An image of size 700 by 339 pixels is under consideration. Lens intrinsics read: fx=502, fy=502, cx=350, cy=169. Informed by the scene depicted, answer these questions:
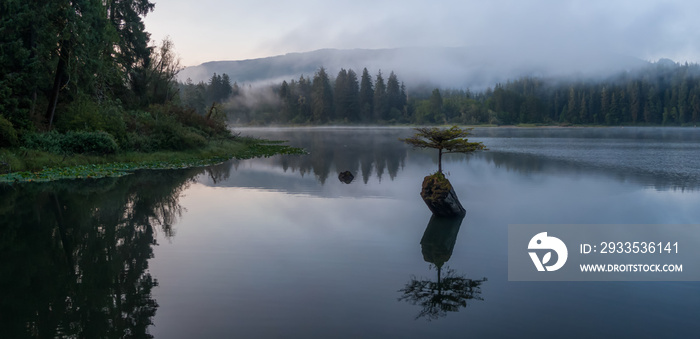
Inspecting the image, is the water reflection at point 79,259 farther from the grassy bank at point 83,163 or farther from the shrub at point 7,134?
the shrub at point 7,134

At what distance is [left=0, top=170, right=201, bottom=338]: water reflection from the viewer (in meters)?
8.41

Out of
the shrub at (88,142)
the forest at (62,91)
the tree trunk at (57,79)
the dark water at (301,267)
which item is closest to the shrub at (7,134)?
the forest at (62,91)

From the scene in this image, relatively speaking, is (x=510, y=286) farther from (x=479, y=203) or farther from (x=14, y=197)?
(x=14, y=197)

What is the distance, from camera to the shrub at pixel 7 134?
28516 millimetres

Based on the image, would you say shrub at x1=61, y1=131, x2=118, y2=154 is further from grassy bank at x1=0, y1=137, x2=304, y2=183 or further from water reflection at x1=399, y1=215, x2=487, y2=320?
water reflection at x1=399, y1=215, x2=487, y2=320

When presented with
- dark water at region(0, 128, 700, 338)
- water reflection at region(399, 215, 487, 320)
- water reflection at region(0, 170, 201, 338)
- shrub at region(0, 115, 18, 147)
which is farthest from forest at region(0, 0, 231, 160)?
water reflection at region(399, 215, 487, 320)

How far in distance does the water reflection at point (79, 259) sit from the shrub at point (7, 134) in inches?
287

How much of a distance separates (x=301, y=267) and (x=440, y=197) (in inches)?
293

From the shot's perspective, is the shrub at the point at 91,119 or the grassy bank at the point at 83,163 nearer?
the grassy bank at the point at 83,163

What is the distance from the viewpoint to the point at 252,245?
13.9 metres

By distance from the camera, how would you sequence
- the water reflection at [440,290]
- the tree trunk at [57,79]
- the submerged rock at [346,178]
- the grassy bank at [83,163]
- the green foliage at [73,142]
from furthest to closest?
the tree trunk at [57,79]
the green foliage at [73,142]
the submerged rock at [346,178]
the grassy bank at [83,163]
the water reflection at [440,290]

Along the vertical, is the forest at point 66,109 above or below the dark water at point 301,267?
A: above

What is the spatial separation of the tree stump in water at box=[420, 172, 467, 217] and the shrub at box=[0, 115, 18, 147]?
972 inches

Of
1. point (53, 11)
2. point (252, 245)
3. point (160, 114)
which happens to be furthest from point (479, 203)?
point (160, 114)
